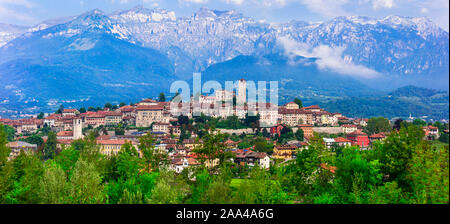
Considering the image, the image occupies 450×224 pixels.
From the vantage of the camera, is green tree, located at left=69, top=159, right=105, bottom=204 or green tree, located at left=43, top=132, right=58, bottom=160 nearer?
green tree, located at left=69, top=159, right=105, bottom=204

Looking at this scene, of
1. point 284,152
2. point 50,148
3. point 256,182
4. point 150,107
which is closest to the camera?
point 256,182

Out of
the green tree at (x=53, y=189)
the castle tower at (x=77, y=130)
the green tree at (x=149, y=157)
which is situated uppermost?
the castle tower at (x=77, y=130)

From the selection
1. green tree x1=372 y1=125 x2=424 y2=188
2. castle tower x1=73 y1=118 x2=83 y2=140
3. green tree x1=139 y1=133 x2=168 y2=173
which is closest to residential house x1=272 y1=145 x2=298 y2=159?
green tree x1=139 y1=133 x2=168 y2=173

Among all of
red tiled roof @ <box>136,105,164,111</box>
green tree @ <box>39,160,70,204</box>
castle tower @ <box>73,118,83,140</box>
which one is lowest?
green tree @ <box>39,160,70,204</box>

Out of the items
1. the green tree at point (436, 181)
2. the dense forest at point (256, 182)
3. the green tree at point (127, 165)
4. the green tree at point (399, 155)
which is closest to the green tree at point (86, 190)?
the dense forest at point (256, 182)

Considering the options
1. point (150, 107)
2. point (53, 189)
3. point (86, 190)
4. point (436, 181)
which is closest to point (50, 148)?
point (150, 107)

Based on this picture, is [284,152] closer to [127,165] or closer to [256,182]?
[127,165]

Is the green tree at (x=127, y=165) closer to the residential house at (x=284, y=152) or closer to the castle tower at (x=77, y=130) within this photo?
the residential house at (x=284, y=152)

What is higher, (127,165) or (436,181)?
(436,181)

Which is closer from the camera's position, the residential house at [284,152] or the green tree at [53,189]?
the green tree at [53,189]

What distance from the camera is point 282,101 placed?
15350 cm

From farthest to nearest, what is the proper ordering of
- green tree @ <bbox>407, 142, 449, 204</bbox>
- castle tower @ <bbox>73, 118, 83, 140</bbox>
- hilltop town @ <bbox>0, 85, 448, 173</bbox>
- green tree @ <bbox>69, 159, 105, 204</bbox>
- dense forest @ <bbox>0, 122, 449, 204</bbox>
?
castle tower @ <bbox>73, 118, 83, 140</bbox> < hilltop town @ <bbox>0, 85, 448, 173</bbox> < green tree @ <bbox>69, 159, 105, 204</bbox> < dense forest @ <bbox>0, 122, 449, 204</bbox> < green tree @ <bbox>407, 142, 449, 204</bbox>

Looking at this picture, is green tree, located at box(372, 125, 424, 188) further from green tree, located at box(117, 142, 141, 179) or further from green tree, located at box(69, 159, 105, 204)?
green tree, located at box(117, 142, 141, 179)
